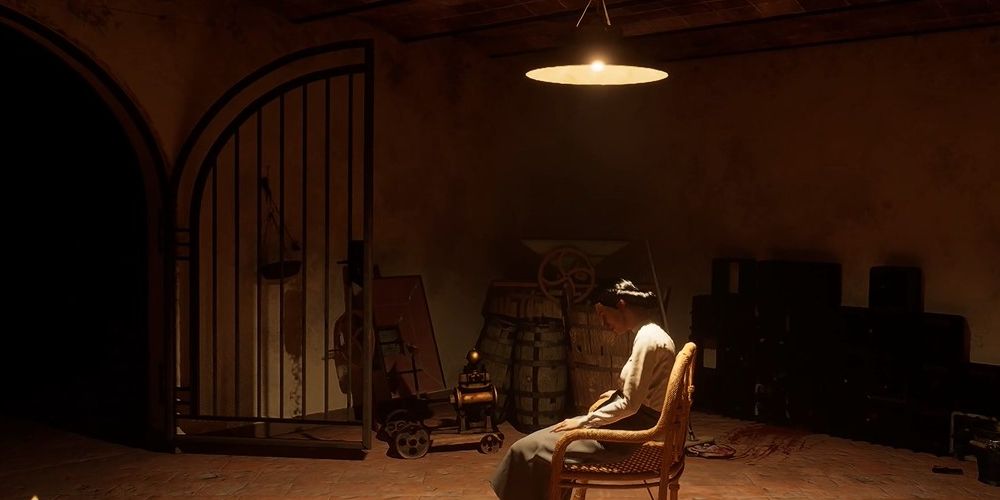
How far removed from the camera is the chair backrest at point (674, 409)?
3711 mm

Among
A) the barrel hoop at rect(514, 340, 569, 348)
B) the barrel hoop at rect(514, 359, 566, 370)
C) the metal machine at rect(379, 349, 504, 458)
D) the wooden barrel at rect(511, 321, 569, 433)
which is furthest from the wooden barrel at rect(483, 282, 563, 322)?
the metal machine at rect(379, 349, 504, 458)

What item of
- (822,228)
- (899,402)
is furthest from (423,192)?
(899,402)

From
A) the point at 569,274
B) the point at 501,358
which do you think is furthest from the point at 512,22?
the point at 501,358

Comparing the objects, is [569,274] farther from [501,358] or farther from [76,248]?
[76,248]

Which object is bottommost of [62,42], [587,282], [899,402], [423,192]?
[899,402]

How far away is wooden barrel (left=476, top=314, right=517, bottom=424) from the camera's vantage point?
7.03 metres

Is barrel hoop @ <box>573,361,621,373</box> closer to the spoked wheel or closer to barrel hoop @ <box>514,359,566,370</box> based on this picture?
barrel hoop @ <box>514,359,566,370</box>

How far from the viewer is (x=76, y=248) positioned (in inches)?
291

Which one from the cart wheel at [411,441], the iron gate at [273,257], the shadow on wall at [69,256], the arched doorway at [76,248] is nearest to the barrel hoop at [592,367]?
the cart wheel at [411,441]

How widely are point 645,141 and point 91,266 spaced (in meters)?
4.67

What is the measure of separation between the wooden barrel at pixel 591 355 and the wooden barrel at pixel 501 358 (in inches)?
18.7

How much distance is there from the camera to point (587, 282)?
23.3ft

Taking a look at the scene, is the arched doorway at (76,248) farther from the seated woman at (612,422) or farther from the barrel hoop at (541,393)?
the seated woman at (612,422)

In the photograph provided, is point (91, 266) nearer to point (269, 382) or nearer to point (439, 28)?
point (269, 382)
